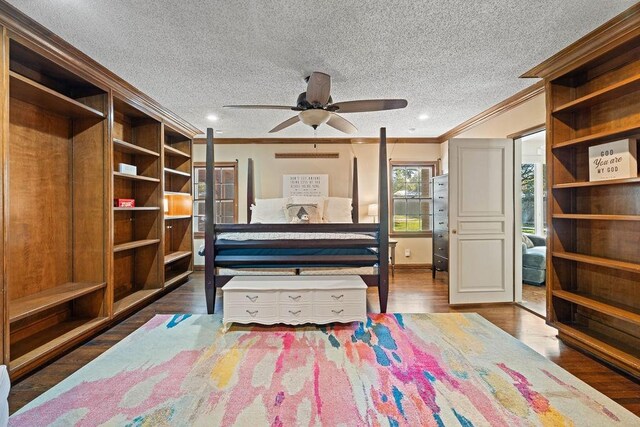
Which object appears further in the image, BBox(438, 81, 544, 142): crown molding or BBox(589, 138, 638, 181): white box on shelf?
BBox(438, 81, 544, 142): crown molding

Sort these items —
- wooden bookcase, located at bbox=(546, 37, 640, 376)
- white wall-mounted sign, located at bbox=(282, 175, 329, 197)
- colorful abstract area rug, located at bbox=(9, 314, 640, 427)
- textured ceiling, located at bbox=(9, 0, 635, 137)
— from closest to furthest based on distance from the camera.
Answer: colorful abstract area rug, located at bbox=(9, 314, 640, 427) < textured ceiling, located at bbox=(9, 0, 635, 137) < wooden bookcase, located at bbox=(546, 37, 640, 376) < white wall-mounted sign, located at bbox=(282, 175, 329, 197)

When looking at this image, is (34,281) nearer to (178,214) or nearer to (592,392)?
(178,214)

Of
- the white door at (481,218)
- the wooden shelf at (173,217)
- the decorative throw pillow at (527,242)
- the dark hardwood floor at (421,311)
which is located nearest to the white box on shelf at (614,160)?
the white door at (481,218)

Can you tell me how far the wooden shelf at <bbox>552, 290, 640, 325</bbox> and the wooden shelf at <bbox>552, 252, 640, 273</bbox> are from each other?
309mm

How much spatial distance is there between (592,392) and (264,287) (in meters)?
2.49

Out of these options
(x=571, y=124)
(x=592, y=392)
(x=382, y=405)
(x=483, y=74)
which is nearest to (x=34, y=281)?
(x=382, y=405)

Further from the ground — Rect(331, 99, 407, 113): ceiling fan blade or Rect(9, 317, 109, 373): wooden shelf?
Rect(331, 99, 407, 113): ceiling fan blade

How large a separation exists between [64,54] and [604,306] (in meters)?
4.79

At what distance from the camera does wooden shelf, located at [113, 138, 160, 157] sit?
3.06 m

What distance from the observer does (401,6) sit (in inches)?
72.3

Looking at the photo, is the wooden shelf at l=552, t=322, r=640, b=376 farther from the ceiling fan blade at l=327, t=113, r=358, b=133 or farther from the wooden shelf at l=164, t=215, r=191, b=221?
the wooden shelf at l=164, t=215, r=191, b=221

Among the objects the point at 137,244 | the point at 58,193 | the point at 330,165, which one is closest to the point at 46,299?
the point at 58,193

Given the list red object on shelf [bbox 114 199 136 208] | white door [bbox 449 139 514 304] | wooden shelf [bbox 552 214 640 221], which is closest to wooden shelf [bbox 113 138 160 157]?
red object on shelf [bbox 114 199 136 208]

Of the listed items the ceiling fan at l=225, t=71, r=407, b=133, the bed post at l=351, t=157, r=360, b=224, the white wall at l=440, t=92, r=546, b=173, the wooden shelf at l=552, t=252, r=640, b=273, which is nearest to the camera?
the wooden shelf at l=552, t=252, r=640, b=273
